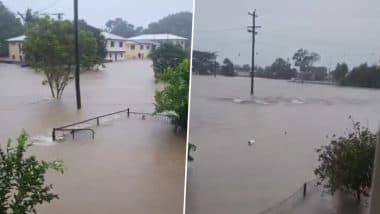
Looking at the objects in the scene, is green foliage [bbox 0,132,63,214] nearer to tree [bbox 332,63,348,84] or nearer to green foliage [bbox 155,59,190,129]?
green foliage [bbox 155,59,190,129]

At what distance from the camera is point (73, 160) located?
1907 millimetres

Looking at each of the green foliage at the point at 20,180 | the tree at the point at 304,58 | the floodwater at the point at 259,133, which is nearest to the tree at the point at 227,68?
the floodwater at the point at 259,133

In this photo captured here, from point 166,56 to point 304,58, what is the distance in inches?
23.4

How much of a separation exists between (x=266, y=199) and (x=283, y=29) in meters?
0.75

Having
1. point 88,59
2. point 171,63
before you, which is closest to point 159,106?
point 171,63

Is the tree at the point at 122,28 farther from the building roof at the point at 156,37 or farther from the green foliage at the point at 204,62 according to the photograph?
the green foliage at the point at 204,62

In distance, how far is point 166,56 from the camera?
1944 millimetres

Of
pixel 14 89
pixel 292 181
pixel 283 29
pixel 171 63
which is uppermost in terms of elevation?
pixel 283 29

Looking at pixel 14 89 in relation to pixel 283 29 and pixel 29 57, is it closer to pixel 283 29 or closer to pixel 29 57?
pixel 29 57

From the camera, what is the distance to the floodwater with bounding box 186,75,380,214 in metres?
1.88

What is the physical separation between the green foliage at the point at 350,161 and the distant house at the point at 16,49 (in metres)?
1.35

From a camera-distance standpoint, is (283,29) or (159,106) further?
(159,106)

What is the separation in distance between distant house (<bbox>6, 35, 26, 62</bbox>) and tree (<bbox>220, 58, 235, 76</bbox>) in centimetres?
86

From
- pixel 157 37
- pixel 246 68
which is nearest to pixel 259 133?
pixel 246 68
